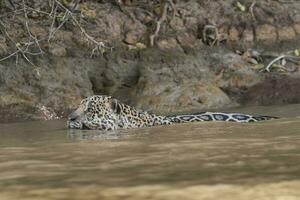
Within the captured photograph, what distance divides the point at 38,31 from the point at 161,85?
6.80 feet

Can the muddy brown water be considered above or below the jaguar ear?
below

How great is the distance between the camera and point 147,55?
11.2 meters

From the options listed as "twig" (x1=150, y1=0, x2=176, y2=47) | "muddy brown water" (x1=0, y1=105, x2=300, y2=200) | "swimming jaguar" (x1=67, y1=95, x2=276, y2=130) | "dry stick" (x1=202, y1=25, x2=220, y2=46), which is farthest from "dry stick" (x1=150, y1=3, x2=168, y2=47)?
"muddy brown water" (x1=0, y1=105, x2=300, y2=200)

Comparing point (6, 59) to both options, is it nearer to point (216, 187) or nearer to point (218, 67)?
point (218, 67)

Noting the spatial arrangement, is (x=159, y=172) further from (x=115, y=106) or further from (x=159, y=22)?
(x=159, y=22)

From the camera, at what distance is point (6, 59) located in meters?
9.75

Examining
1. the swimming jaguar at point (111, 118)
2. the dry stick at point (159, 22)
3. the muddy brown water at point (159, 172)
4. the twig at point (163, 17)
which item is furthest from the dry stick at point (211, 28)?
the muddy brown water at point (159, 172)

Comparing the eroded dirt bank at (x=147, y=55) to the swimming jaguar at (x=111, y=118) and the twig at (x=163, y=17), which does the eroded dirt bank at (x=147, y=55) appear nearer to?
the twig at (x=163, y=17)

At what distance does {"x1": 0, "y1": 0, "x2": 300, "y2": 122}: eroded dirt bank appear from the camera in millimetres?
9633

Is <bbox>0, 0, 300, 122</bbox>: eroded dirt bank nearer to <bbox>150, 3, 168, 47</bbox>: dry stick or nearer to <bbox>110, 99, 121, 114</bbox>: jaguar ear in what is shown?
<bbox>150, 3, 168, 47</bbox>: dry stick

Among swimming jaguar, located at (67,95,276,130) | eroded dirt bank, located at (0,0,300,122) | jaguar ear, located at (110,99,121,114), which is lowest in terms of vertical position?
swimming jaguar, located at (67,95,276,130)

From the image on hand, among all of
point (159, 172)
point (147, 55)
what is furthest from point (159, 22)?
A: point (159, 172)

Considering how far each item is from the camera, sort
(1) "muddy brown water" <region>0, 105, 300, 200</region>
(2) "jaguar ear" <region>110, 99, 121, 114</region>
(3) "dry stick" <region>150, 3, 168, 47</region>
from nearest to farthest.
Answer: (1) "muddy brown water" <region>0, 105, 300, 200</region> → (2) "jaguar ear" <region>110, 99, 121, 114</region> → (3) "dry stick" <region>150, 3, 168, 47</region>

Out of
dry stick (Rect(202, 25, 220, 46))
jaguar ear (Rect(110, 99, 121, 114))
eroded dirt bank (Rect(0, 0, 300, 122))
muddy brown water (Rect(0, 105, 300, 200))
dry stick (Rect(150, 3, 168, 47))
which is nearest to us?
muddy brown water (Rect(0, 105, 300, 200))
